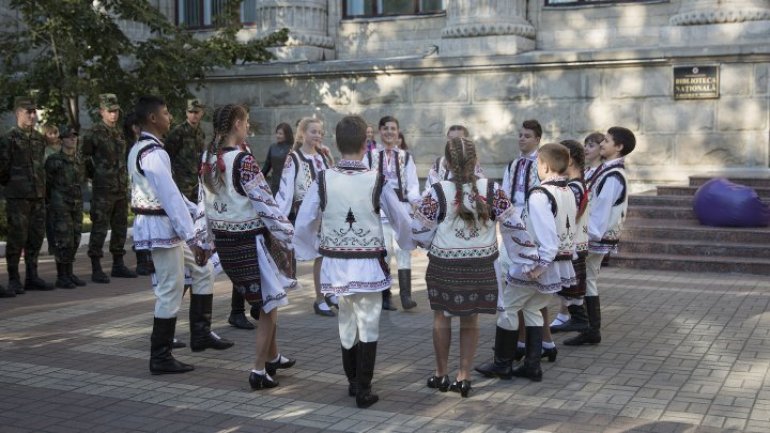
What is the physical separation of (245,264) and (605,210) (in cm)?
325

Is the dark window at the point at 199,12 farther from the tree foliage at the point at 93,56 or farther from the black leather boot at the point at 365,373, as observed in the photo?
the black leather boot at the point at 365,373

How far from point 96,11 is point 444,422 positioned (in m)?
11.9

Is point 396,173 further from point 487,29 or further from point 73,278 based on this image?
point 487,29

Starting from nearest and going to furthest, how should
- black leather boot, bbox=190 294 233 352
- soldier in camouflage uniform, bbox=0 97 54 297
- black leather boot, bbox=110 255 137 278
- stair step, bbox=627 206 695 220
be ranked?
black leather boot, bbox=190 294 233 352, soldier in camouflage uniform, bbox=0 97 54 297, black leather boot, bbox=110 255 137 278, stair step, bbox=627 206 695 220

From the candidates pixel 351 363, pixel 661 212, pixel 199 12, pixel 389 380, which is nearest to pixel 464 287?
pixel 351 363

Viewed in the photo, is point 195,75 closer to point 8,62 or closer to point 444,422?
point 8,62

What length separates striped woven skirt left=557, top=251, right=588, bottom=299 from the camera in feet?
25.5

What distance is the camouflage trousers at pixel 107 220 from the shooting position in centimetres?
1190

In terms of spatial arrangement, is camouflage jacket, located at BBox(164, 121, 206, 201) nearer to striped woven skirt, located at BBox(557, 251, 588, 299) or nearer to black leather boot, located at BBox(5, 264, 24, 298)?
black leather boot, located at BBox(5, 264, 24, 298)

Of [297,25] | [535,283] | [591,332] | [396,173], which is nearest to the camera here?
[535,283]

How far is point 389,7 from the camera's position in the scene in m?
19.1

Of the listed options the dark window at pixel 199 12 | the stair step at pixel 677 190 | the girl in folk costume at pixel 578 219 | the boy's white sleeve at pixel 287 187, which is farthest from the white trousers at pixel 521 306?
the dark window at pixel 199 12

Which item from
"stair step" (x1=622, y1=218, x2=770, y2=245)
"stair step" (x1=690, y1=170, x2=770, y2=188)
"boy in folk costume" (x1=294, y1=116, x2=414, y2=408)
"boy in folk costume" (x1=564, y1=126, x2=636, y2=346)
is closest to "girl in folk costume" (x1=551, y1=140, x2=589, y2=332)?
"boy in folk costume" (x1=564, y1=126, x2=636, y2=346)

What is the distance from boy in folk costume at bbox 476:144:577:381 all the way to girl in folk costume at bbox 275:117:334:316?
2.63 meters
